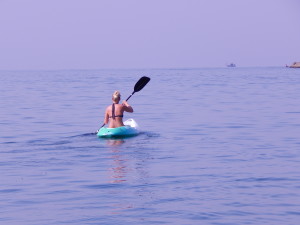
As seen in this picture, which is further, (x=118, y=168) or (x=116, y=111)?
(x=116, y=111)

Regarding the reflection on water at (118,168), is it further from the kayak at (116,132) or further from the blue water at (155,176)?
the kayak at (116,132)

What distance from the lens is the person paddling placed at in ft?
60.1

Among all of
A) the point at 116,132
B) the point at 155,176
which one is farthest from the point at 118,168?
the point at 116,132

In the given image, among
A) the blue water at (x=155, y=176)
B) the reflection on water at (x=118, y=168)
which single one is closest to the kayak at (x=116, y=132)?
the blue water at (x=155, y=176)

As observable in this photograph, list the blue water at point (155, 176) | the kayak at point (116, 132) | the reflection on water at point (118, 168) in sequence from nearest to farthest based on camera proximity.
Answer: the blue water at point (155, 176)
the reflection on water at point (118, 168)
the kayak at point (116, 132)

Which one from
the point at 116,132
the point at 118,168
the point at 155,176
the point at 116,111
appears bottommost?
the point at 155,176

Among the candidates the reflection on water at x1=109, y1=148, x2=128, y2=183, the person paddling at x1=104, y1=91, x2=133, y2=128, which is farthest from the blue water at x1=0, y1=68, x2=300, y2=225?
the person paddling at x1=104, y1=91, x2=133, y2=128

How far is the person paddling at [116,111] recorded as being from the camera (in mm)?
18312

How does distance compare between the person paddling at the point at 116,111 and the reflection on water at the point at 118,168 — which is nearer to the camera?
the reflection on water at the point at 118,168

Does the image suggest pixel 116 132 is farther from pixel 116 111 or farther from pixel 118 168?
pixel 118 168

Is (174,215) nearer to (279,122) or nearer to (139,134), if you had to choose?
(139,134)

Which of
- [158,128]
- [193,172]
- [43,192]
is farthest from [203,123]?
[43,192]

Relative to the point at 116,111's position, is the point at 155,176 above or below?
below

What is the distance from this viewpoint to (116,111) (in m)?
18.5
